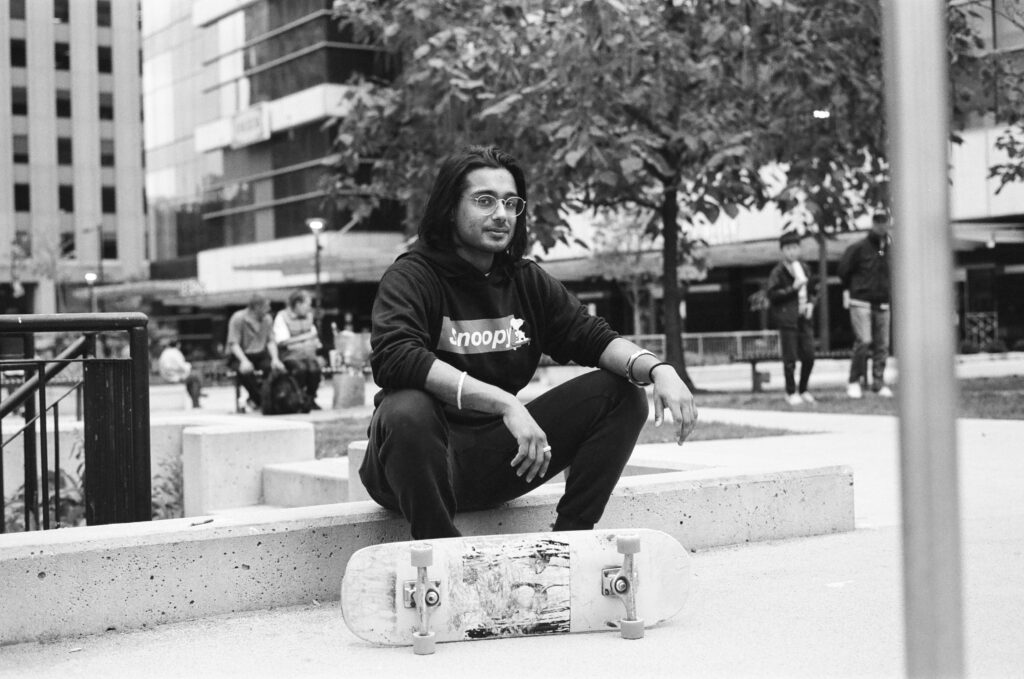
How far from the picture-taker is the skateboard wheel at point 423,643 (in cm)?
329

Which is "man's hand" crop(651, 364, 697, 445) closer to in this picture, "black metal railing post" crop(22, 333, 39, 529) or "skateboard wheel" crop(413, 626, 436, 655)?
"skateboard wheel" crop(413, 626, 436, 655)

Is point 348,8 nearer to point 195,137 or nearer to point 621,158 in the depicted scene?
point 621,158

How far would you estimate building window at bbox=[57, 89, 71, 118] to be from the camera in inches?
A: 2630

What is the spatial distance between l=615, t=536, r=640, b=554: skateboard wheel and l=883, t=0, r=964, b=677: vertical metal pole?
7.37 ft

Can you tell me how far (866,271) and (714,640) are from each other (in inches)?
399

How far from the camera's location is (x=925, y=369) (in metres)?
1.13

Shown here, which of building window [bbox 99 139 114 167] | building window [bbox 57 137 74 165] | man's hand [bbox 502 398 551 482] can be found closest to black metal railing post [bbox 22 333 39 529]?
man's hand [bbox 502 398 551 482]

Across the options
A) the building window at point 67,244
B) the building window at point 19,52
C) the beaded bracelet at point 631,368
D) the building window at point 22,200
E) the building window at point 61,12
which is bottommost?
the beaded bracelet at point 631,368

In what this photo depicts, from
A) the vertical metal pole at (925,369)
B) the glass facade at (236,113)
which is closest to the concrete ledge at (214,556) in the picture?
the vertical metal pole at (925,369)

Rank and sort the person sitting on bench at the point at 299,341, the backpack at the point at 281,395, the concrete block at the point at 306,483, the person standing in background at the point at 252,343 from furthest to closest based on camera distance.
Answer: the person sitting on bench at the point at 299,341
the person standing in background at the point at 252,343
the backpack at the point at 281,395
the concrete block at the point at 306,483

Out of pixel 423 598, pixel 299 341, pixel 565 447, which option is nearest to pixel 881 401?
pixel 299 341

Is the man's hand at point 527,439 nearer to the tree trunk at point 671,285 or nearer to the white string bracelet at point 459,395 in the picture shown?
the white string bracelet at point 459,395

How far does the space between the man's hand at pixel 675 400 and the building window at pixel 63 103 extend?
68.6 metres

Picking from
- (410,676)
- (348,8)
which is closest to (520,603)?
(410,676)
